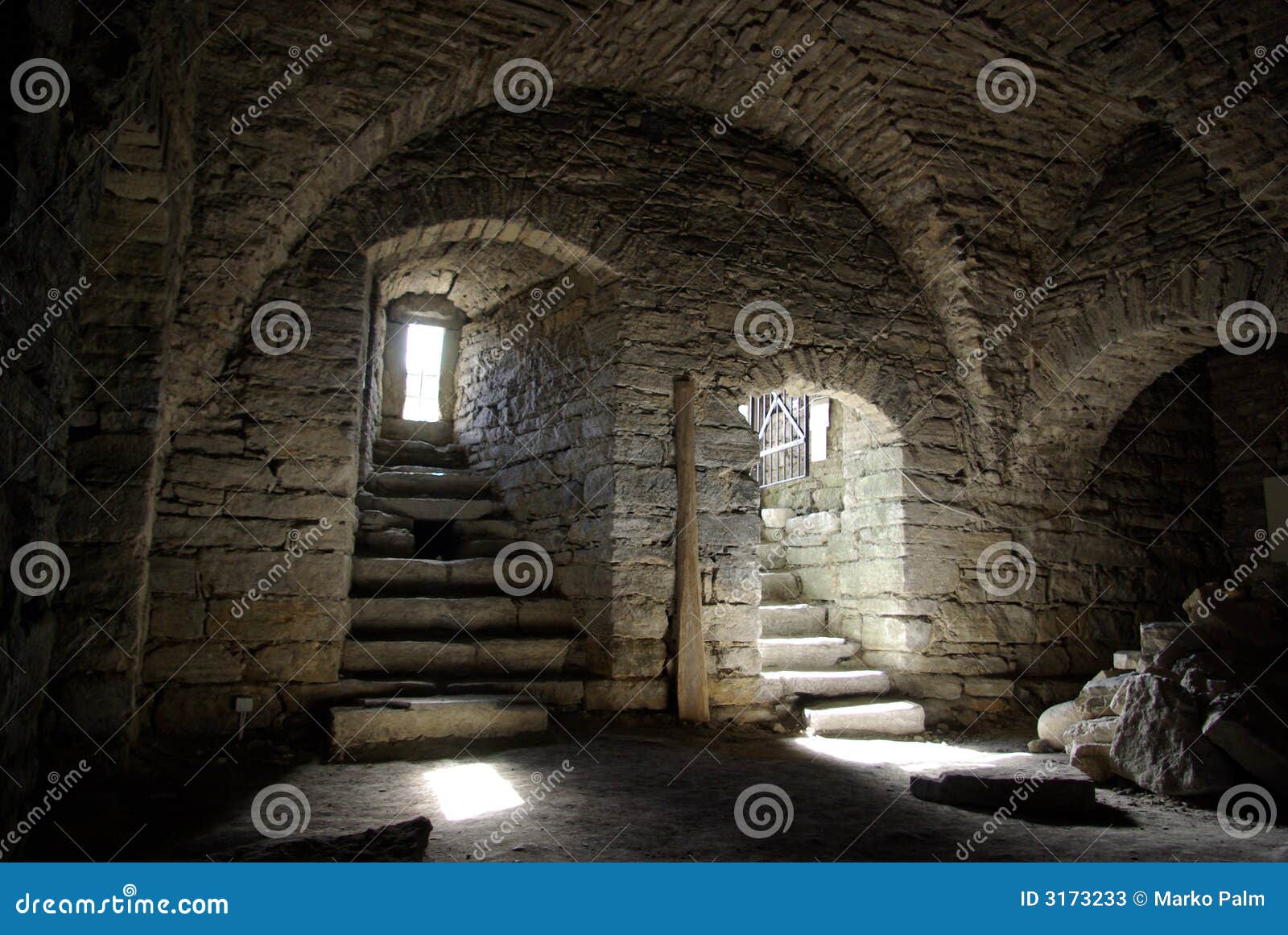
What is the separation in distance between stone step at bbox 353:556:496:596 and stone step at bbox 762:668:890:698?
1999 mm

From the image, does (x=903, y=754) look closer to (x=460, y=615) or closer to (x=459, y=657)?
(x=459, y=657)

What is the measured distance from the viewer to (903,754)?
463 cm

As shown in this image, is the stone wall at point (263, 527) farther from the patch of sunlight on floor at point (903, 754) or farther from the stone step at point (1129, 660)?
the stone step at point (1129, 660)

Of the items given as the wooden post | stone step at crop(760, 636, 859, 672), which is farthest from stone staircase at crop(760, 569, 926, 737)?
the wooden post

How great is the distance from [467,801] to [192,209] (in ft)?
10.6

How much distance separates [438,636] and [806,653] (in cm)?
260

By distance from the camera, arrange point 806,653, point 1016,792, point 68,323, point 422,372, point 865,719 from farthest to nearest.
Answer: point 422,372
point 806,653
point 865,719
point 1016,792
point 68,323

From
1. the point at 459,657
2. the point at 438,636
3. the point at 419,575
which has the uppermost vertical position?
the point at 419,575

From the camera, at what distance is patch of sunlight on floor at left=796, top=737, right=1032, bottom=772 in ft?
14.3

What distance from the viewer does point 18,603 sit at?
2090mm

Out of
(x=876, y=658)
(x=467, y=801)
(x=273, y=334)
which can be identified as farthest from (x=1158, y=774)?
(x=273, y=334)

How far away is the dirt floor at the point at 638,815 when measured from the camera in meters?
2.67

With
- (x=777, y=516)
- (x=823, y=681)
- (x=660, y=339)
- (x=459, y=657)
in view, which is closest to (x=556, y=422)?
(x=660, y=339)

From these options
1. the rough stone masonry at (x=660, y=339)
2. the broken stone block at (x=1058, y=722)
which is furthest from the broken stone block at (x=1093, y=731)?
the rough stone masonry at (x=660, y=339)
